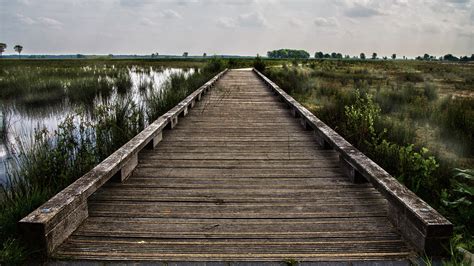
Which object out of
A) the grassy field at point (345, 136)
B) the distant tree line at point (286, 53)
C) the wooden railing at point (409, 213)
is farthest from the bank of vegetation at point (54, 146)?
the distant tree line at point (286, 53)

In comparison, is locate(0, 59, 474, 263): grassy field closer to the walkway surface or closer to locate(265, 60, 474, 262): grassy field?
locate(265, 60, 474, 262): grassy field

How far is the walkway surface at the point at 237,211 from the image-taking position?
83.4 inches

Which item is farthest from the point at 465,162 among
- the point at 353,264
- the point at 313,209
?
the point at 353,264

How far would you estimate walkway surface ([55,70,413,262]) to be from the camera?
6.95 feet

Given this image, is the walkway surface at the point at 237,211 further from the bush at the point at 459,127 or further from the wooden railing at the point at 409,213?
the bush at the point at 459,127

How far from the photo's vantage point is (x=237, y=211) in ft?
8.63

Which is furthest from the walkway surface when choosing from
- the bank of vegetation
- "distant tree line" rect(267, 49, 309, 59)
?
"distant tree line" rect(267, 49, 309, 59)

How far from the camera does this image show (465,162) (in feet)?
15.9

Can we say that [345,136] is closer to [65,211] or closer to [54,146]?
[65,211]

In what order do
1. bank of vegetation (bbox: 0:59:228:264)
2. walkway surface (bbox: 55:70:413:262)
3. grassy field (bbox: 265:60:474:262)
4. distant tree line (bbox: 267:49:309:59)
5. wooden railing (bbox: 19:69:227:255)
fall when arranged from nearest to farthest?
1. wooden railing (bbox: 19:69:227:255)
2. walkway surface (bbox: 55:70:413:262)
3. bank of vegetation (bbox: 0:59:228:264)
4. grassy field (bbox: 265:60:474:262)
5. distant tree line (bbox: 267:49:309:59)

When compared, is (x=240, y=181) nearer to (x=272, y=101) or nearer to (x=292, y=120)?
(x=292, y=120)

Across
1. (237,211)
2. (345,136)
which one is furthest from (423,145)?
(237,211)

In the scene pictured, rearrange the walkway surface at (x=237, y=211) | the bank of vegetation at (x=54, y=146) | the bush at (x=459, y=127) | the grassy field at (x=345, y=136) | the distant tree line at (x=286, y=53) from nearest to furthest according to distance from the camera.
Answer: the walkway surface at (x=237, y=211) < the bank of vegetation at (x=54, y=146) < the grassy field at (x=345, y=136) < the bush at (x=459, y=127) < the distant tree line at (x=286, y=53)

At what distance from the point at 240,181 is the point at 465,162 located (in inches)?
133
